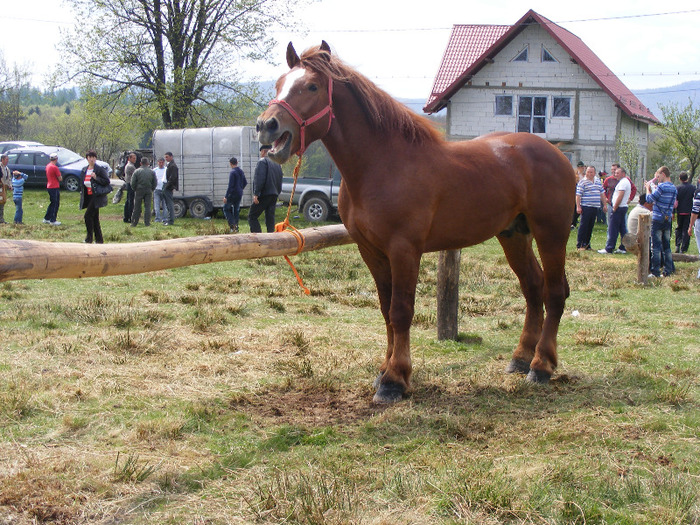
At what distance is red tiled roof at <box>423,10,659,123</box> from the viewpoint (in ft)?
93.9

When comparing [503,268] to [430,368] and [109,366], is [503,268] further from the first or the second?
[109,366]

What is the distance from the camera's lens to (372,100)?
465cm

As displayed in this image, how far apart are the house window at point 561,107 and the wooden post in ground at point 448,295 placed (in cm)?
2562

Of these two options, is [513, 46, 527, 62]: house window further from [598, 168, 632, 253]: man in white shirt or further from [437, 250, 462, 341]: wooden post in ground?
[437, 250, 462, 341]: wooden post in ground

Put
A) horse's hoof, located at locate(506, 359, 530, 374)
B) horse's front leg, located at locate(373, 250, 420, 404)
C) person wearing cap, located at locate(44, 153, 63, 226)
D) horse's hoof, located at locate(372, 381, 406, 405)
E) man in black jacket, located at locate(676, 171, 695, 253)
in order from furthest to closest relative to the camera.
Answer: person wearing cap, located at locate(44, 153, 63, 226) → man in black jacket, located at locate(676, 171, 695, 253) → horse's hoof, located at locate(506, 359, 530, 374) → horse's hoof, located at locate(372, 381, 406, 405) → horse's front leg, located at locate(373, 250, 420, 404)

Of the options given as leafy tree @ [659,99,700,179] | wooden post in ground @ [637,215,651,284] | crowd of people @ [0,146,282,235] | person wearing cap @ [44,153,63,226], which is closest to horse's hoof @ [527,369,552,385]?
wooden post in ground @ [637,215,651,284]

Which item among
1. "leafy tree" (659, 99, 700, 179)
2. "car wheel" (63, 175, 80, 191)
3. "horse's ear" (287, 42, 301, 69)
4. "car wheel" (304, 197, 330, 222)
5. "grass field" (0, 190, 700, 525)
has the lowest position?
"grass field" (0, 190, 700, 525)

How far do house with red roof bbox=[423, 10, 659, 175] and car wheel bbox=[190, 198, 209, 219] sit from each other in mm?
12529

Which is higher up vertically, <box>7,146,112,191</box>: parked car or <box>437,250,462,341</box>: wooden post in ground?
<box>7,146,112,191</box>: parked car

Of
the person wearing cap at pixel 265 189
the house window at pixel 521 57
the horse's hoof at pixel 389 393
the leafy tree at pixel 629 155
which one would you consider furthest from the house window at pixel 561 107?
the horse's hoof at pixel 389 393

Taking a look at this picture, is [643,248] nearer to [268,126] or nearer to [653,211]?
[653,211]

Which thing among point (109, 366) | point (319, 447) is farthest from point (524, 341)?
point (109, 366)

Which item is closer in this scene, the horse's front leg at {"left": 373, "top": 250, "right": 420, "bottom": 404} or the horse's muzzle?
the horse's muzzle

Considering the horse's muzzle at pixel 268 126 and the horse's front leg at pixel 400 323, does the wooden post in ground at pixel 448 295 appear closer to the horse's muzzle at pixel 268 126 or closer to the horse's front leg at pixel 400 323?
the horse's front leg at pixel 400 323
